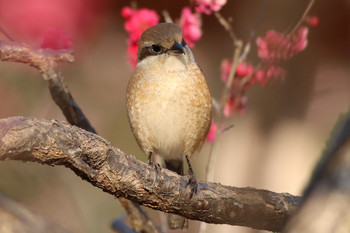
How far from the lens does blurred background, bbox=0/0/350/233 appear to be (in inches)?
175

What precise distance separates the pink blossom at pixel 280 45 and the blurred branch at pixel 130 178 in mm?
889

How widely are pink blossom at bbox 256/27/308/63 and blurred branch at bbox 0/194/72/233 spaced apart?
190cm

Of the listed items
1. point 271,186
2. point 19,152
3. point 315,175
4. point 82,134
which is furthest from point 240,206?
point 271,186

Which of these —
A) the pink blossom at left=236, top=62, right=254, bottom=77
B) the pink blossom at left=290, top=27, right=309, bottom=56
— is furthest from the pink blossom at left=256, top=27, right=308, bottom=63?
the pink blossom at left=236, top=62, right=254, bottom=77

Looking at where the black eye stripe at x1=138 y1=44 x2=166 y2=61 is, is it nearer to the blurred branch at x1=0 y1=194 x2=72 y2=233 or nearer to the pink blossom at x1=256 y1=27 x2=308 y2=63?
the pink blossom at x1=256 y1=27 x2=308 y2=63

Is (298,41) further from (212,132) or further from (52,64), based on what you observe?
(52,64)

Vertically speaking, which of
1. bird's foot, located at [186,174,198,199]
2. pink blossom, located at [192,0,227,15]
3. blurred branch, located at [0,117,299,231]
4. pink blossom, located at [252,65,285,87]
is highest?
pink blossom, located at [192,0,227,15]

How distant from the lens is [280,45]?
132 inches

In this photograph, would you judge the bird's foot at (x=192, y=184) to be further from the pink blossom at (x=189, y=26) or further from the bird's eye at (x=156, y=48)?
the pink blossom at (x=189, y=26)

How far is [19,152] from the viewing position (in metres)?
2.05

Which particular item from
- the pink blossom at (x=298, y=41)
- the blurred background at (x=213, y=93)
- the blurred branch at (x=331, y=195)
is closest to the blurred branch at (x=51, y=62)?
the blurred background at (x=213, y=93)

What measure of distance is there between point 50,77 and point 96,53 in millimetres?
2790

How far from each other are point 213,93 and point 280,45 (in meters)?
1.62

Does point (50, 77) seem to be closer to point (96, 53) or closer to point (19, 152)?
point (19, 152)
